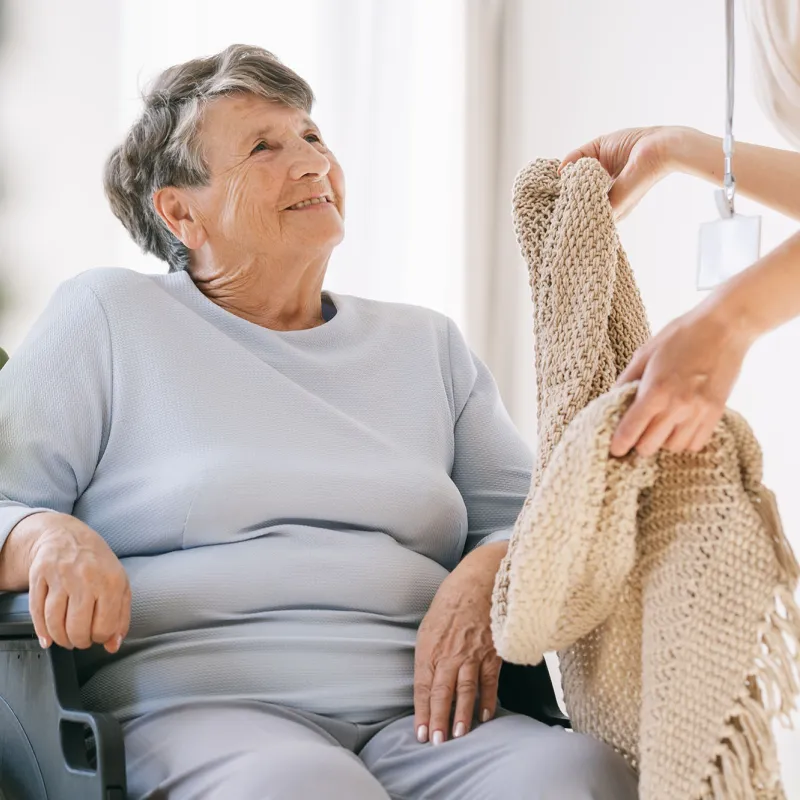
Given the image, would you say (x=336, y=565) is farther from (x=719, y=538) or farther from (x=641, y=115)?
(x=641, y=115)

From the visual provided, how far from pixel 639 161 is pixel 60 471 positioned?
Result: 2.67 ft

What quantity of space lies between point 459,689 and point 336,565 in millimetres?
213

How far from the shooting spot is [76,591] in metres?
1.11

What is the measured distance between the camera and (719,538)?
98 centimetres

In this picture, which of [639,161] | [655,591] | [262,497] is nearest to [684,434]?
[655,591]

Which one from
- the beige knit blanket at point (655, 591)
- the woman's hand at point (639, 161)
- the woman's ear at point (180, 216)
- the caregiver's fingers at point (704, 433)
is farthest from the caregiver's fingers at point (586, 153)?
the woman's ear at point (180, 216)

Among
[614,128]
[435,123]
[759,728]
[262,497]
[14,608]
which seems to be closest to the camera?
[759,728]

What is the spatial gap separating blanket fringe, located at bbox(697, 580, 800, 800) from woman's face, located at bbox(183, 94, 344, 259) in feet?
2.92

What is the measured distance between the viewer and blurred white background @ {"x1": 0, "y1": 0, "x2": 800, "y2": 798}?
7.05 ft

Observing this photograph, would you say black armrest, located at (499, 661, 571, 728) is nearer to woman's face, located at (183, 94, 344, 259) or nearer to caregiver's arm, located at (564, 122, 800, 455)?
caregiver's arm, located at (564, 122, 800, 455)

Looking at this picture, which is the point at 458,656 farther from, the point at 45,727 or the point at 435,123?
the point at 435,123

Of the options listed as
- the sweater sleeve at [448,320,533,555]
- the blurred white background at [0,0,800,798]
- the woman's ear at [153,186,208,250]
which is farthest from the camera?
the blurred white background at [0,0,800,798]

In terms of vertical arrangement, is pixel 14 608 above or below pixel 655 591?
below

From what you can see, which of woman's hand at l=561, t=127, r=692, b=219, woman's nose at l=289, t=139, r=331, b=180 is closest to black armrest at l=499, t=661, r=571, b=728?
woman's hand at l=561, t=127, r=692, b=219
